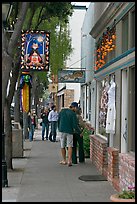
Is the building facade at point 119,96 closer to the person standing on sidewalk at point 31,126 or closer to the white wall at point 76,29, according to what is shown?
the person standing on sidewalk at point 31,126

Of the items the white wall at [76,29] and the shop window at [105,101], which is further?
the white wall at [76,29]

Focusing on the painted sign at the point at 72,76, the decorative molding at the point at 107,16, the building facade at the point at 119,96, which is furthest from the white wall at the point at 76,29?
the building facade at the point at 119,96

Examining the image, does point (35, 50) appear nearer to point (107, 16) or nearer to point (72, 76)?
point (107, 16)

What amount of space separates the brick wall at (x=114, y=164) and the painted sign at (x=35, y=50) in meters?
2.56

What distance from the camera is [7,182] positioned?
32.0 ft

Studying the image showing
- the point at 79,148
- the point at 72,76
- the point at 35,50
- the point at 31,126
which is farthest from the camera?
the point at 31,126

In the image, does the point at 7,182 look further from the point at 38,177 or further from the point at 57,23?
the point at 57,23

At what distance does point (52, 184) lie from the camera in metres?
9.98

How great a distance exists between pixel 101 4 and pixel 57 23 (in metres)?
11.0

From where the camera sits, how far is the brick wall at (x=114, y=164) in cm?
774

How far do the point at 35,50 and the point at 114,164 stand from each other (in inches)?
149

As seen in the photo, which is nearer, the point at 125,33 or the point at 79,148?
the point at 125,33

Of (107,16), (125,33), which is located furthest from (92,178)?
(107,16)

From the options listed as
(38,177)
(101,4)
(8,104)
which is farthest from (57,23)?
(38,177)
